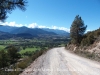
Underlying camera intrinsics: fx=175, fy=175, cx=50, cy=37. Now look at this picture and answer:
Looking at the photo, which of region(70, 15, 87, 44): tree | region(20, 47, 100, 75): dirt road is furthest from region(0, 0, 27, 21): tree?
region(70, 15, 87, 44): tree

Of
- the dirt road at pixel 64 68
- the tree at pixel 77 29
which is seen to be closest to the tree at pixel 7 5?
the dirt road at pixel 64 68

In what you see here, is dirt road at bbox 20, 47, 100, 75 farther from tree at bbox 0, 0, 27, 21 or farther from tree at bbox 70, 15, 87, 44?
tree at bbox 70, 15, 87, 44

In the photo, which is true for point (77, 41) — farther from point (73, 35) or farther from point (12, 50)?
point (12, 50)

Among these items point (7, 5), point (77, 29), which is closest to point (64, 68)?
point (7, 5)

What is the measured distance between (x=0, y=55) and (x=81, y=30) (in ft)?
92.4

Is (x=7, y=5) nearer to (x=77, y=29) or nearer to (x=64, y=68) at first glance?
(x=64, y=68)

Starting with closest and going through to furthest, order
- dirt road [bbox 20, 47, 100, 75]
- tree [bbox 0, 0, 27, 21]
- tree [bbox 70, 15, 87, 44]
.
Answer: tree [bbox 0, 0, 27, 21], dirt road [bbox 20, 47, 100, 75], tree [bbox 70, 15, 87, 44]

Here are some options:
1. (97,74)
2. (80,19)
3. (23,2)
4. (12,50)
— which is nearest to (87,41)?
(80,19)

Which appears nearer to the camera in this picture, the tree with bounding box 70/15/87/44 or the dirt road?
the dirt road

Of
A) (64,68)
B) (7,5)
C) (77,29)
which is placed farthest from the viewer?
(77,29)

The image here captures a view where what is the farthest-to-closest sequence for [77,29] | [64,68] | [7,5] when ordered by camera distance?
[77,29] < [64,68] < [7,5]

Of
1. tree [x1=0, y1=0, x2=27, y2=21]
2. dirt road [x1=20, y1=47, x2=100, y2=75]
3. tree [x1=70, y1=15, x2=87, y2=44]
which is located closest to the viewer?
tree [x1=0, y1=0, x2=27, y2=21]

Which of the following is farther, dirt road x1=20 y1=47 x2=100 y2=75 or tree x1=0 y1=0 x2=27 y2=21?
dirt road x1=20 y1=47 x2=100 y2=75

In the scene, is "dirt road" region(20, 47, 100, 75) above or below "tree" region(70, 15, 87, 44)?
below
